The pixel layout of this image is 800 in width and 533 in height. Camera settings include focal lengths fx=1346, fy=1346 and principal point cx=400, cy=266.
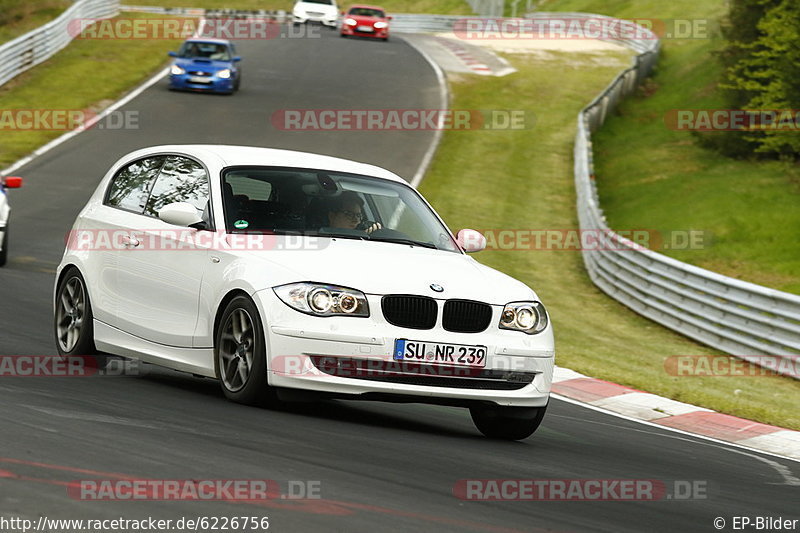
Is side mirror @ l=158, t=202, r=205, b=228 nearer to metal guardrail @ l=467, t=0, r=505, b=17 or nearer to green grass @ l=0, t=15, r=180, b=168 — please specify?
green grass @ l=0, t=15, r=180, b=168

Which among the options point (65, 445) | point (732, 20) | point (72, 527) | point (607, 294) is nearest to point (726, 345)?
point (607, 294)

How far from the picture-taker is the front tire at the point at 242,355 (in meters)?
7.80

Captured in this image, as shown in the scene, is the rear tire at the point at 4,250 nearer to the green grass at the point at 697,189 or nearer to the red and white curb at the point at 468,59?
the green grass at the point at 697,189

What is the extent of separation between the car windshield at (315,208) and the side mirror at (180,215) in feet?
0.71

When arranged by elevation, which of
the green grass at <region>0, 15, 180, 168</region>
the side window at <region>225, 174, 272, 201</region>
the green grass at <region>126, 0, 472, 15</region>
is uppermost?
the side window at <region>225, 174, 272, 201</region>

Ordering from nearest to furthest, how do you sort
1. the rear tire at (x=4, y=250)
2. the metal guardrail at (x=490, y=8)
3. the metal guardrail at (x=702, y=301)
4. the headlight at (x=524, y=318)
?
the headlight at (x=524, y=318), the rear tire at (x=4, y=250), the metal guardrail at (x=702, y=301), the metal guardrail at (x=490, y=8)

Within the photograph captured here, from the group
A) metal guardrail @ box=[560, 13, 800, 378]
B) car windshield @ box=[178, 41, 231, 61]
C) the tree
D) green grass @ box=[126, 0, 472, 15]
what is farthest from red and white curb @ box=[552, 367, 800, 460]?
green grass @ box=[126, 0, 472, 15]

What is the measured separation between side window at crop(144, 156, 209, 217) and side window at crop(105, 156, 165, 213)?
0.11m

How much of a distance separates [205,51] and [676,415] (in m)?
27.9

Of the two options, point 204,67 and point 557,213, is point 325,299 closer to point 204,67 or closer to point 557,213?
point 557,213

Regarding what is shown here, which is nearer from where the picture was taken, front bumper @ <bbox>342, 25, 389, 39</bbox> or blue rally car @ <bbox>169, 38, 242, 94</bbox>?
blue rally car @ <bbox>169, 38, 242, 94</bbox>

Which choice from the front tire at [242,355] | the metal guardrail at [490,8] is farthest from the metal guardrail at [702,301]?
the metal guardrail at [490,8]

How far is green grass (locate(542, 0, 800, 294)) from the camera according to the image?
2731cm

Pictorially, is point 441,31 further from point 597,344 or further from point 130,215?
point 130,215
